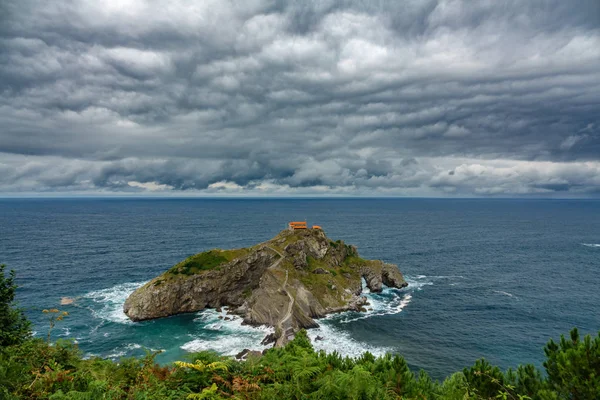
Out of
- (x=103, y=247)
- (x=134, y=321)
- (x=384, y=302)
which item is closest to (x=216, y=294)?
(x=134, y=321)

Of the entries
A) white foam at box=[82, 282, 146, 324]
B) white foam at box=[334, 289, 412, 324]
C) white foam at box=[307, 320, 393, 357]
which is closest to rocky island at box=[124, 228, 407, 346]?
white foam at box=[82, 282, 146, 324]

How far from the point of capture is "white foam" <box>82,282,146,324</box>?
2687 inches

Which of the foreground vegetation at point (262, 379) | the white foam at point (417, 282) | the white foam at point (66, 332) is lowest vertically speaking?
the white foam at point (66, 332)

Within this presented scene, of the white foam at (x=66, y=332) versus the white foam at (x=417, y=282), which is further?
the white foam at (x=417, y=282)

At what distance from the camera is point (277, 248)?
87.1 m

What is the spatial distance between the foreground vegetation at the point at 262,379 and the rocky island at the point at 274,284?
139ft

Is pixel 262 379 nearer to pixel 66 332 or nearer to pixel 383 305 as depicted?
pixel 66 332

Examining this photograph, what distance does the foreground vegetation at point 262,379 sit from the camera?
14062 millimetres

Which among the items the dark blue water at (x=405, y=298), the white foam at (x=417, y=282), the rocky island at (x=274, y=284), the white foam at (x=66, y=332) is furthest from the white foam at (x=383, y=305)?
the white foam at (x=66, y=332)

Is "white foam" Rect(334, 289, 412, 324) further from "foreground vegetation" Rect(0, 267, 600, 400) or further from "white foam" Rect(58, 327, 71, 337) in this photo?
"white foam" Rect(58, 327, 71, 337)

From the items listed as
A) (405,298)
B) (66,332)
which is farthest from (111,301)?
(405,298)

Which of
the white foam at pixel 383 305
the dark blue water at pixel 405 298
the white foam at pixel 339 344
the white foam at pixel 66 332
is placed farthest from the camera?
the white foam at pixel 383 305

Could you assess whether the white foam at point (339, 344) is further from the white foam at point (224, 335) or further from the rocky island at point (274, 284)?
the white foam at point (224, 335)

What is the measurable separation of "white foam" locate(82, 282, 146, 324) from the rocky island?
87.8 inches
